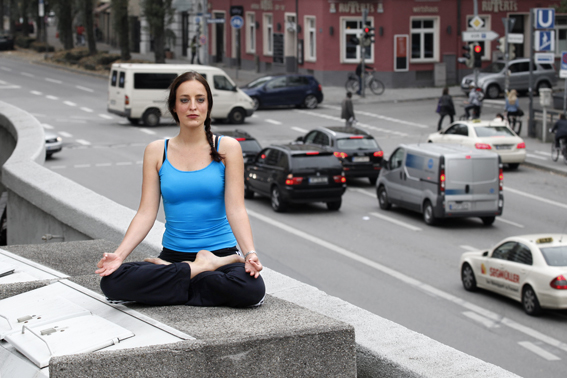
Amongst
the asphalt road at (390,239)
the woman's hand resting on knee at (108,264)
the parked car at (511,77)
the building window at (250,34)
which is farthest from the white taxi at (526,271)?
the building window at (250,34)

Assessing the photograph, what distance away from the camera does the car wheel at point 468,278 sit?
1472 cm

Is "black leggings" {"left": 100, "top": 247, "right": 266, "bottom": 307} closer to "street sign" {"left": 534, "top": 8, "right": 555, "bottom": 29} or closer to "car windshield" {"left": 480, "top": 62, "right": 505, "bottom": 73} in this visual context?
"street sign" {"left": 534, "top": 8, "right": 555, "bottom": 29}

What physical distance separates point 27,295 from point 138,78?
29.7 m

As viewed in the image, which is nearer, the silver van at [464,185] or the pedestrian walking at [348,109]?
the silver van at [464,185]

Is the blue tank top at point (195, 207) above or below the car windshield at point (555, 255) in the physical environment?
above

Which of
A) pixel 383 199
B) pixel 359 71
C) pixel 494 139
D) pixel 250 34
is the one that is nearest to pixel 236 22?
pixel 250 34

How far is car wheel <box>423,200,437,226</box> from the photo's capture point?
19.6 meters

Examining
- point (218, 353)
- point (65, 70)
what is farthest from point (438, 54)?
point (218, 353)

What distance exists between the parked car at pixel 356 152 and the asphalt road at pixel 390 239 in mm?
673

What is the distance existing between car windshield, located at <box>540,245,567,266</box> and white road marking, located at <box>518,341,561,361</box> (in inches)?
78.7

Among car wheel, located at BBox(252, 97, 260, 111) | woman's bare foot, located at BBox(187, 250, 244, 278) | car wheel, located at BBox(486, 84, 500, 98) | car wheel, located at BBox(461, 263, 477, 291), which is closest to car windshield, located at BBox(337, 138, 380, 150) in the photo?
car wheel, located at BBox(461, 263, 477, 291)

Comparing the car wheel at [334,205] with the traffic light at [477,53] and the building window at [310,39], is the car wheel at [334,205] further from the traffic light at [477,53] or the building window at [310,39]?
the building window at [310,39]

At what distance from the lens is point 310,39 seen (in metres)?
48.6

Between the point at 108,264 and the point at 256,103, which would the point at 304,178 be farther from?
the point at 256,103
